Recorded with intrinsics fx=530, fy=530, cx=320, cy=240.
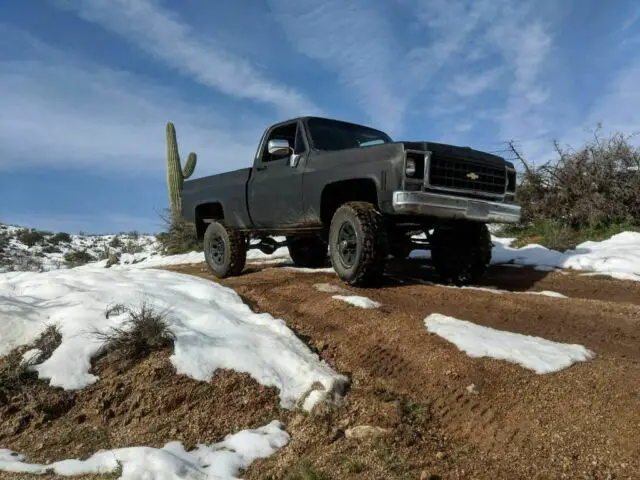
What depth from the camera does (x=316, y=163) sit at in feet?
20.5

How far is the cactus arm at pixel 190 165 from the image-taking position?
19484mm

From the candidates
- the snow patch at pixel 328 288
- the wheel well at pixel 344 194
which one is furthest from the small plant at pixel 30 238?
the snow patch at pixel 328 288

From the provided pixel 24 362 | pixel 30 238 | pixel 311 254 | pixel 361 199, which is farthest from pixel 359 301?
pixel 30 238

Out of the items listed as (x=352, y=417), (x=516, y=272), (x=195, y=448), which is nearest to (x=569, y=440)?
(x=352, y=417)

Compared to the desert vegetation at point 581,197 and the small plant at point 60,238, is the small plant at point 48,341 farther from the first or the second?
the small plant at point 60,238

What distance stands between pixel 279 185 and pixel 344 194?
3.45ft

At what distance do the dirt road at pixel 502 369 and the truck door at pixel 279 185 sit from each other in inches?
41.0

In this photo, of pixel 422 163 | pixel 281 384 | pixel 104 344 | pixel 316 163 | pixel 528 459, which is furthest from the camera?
pixel 316 163

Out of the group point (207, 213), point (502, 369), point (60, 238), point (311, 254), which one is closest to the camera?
point (502, 369)

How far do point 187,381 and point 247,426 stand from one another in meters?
0.69

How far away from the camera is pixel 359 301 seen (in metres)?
5.05

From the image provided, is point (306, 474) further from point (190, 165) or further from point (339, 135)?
point (190, 165)

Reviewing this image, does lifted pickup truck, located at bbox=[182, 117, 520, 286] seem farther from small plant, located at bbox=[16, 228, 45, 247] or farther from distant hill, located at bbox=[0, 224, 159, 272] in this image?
small plant, located at bbox=[16, 228, 45, 247]

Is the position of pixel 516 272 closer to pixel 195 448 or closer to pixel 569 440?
pixel 569 440
